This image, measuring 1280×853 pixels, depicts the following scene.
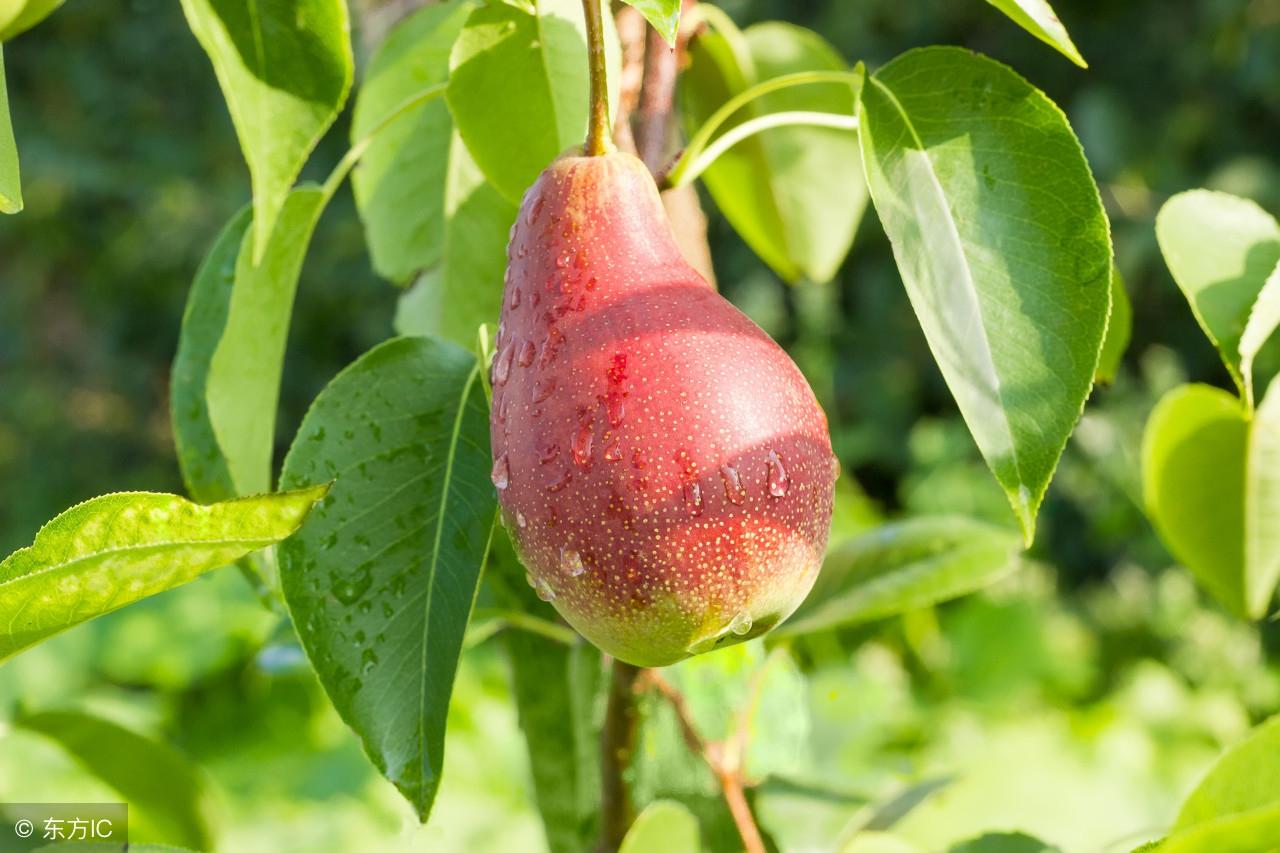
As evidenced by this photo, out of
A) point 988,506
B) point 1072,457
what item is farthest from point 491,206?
point 1072,457

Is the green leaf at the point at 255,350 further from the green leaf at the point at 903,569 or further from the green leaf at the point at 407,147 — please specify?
the green leaf at the point at 903,569

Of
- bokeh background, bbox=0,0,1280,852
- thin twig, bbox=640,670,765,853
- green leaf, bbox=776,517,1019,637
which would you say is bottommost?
bokeh background, bbox=0,0,1280,852

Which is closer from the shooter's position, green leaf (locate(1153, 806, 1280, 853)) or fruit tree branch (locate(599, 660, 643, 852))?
green leaf (locate(1153, 806, 1280, 853))

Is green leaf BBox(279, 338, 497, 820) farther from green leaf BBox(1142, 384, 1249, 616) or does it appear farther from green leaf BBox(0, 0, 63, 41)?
green leaf BBox(1142, 384, 1249, 616)

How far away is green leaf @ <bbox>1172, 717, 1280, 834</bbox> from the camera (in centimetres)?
35

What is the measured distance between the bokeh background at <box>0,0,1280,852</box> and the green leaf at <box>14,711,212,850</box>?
73cm

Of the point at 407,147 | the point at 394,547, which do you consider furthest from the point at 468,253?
the point at 394,547

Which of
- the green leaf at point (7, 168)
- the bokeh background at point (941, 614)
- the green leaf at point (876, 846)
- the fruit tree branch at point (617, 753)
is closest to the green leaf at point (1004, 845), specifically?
the green leaf at point (876, 846)

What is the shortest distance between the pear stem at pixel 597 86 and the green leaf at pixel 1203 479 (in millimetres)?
247

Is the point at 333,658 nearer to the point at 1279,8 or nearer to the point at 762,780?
the point at 762,780

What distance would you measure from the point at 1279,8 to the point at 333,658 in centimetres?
189

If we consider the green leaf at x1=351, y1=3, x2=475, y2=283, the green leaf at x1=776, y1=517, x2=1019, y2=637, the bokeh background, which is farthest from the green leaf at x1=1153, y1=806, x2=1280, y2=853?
the bokeh background

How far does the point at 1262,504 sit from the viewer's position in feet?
1.65

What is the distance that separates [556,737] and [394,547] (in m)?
0.23
